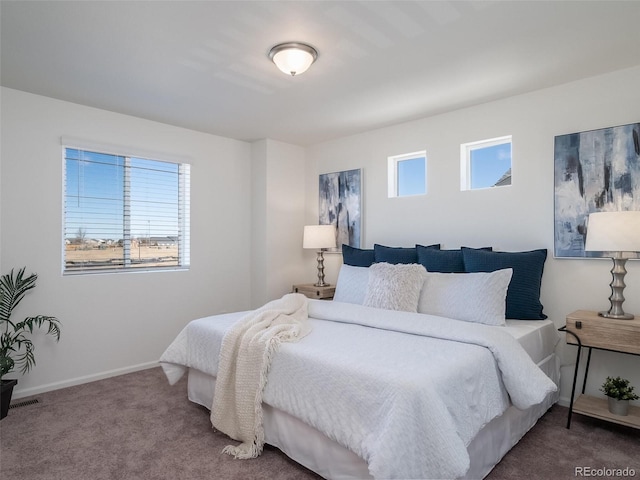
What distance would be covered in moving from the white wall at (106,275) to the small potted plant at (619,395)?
3468mm

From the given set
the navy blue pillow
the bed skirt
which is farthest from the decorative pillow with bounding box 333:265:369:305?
the bed skirt

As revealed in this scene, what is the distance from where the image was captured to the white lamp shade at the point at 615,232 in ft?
7.72

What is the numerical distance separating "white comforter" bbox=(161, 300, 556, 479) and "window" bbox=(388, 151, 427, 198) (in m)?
1.78

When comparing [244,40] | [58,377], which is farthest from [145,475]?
[244,40]

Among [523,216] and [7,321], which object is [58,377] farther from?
[523,216]

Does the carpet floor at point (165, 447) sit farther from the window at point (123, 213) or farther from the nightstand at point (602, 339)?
the window at point (123, 213)

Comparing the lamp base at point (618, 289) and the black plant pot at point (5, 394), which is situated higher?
the lamp base at point (618, 289)

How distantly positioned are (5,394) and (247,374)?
1855mm

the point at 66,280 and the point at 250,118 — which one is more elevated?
the point at 250,118

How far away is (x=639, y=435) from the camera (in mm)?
2475

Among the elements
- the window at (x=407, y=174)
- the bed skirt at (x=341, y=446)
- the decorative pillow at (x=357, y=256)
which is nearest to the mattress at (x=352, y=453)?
the bed skirt at (x=341, y=446)

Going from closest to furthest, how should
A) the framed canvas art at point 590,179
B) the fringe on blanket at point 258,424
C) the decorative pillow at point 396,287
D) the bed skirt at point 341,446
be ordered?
the bed skirt at point 341,446
the fringe on blanket at point 258,424
the framed canvas art at point 590,179
the decorative pillow at point 396,287

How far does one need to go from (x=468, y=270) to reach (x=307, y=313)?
1.31 meters

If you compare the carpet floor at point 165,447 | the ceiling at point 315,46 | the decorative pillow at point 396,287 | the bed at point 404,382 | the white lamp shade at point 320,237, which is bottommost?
the carpet floor at point 165,447
